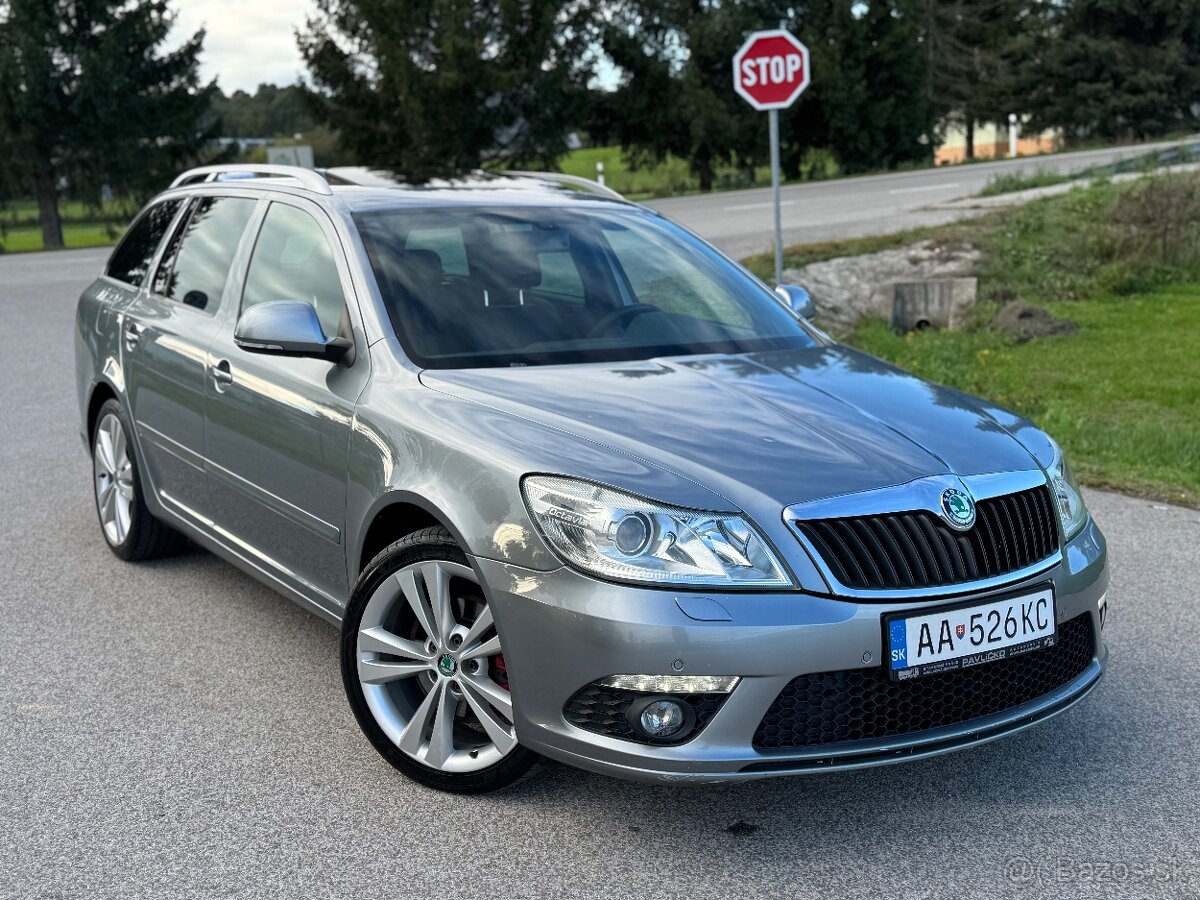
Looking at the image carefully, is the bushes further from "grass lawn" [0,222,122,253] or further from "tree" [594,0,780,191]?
"tree" [594,0,780,191]

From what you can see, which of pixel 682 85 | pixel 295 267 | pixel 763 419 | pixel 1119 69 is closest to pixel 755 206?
pixel 682 85

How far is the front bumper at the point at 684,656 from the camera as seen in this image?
3086 millimetres

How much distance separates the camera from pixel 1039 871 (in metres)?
3.20

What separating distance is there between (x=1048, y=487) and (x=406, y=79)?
38031 mm

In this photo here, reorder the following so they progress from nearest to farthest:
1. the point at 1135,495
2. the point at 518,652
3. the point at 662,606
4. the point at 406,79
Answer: the point at 662,606 → the point at 518,652 → the point at 1135,495 → the point at 406,79

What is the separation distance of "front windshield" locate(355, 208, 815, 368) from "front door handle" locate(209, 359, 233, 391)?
71 cm

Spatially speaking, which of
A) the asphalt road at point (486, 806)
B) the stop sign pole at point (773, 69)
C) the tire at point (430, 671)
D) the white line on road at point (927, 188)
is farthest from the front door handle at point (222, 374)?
the white line on road at point (927, 188)

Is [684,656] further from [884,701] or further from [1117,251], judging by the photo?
[1117,251]

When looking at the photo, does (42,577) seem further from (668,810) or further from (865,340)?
(865,340)

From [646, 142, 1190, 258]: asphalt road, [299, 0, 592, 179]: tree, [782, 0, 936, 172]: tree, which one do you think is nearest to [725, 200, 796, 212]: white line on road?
[646, 142, 1190, 258]: asphalt road

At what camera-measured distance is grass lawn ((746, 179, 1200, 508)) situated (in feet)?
25.1

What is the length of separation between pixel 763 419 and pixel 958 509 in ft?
1.93

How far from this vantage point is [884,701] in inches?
127

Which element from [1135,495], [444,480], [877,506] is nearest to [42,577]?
[444,480]
